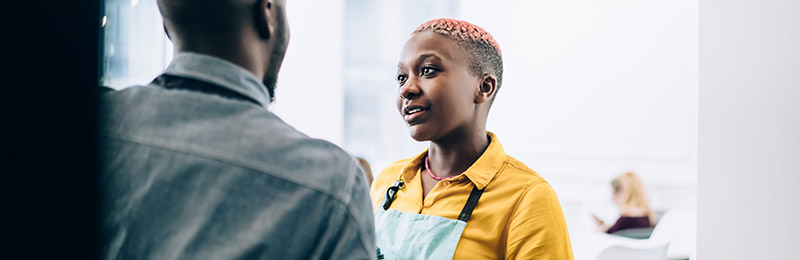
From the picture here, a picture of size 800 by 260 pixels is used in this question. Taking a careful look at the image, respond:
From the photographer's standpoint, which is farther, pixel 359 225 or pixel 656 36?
pixel 656 36

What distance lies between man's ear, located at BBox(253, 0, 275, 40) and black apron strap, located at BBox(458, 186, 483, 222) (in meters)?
0.51

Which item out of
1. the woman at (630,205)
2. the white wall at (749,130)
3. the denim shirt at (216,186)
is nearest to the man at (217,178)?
the denim shirt at (216,186)

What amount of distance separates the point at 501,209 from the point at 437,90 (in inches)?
9.3

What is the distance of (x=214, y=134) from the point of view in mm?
484

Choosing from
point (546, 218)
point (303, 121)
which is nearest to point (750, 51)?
point (546, 218)

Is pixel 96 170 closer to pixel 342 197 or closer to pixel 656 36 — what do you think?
pixel 342 197

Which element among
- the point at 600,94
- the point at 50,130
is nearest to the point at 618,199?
the point at 600,94

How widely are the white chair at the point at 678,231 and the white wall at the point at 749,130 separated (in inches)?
60.5

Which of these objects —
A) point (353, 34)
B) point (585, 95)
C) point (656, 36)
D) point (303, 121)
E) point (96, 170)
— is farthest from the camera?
point (353, 34)

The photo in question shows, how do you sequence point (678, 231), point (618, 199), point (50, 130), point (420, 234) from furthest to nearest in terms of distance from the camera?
point (618, 199) < point (678, 231) < point (420, 234) < point (50, 130)

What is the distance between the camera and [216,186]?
0.48m

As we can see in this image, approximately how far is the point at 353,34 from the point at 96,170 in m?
4.99

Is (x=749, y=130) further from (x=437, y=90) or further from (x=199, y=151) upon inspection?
(x=199, y=151)

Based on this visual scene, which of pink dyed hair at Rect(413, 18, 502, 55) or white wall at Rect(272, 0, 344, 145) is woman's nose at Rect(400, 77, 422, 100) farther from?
white wall at Rect(272, 0, 344, 145)
